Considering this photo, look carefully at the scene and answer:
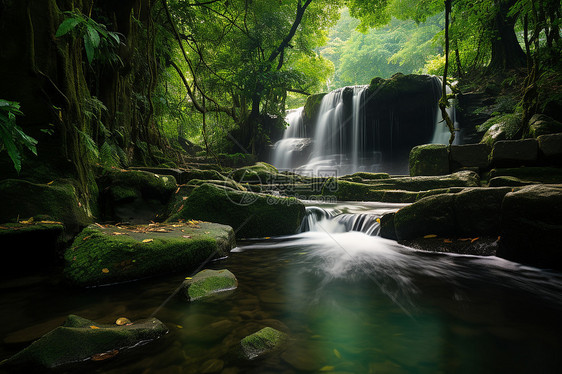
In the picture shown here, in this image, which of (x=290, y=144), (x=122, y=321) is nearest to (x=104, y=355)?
(x=122, y=321)

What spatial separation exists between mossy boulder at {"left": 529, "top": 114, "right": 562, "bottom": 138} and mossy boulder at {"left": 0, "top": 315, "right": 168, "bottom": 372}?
1015 centimetres

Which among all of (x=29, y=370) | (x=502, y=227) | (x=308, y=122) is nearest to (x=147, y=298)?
(x=29, y=370)

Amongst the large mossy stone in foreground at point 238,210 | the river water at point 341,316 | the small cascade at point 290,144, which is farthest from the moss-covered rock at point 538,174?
the small cascade at point 290,144

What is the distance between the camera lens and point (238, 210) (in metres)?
4.84

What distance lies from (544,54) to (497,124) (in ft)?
8.14

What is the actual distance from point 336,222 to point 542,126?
6722mm

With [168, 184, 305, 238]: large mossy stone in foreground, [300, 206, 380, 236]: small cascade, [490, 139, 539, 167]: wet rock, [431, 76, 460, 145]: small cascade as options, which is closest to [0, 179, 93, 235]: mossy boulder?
[168, 184, 305, 238]: large mossy stone in foreground

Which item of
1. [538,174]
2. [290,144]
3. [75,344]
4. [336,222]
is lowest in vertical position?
[336,222]

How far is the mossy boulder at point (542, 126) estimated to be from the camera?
7035mm

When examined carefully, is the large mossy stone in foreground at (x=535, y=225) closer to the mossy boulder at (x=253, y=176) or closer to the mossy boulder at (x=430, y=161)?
the mossy boulder at (x=430, y=161)

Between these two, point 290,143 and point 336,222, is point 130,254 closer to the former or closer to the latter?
point 336,222

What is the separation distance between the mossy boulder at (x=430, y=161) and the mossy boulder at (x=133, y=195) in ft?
27.3

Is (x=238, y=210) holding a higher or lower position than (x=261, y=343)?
higher

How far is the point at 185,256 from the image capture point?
305 cm
